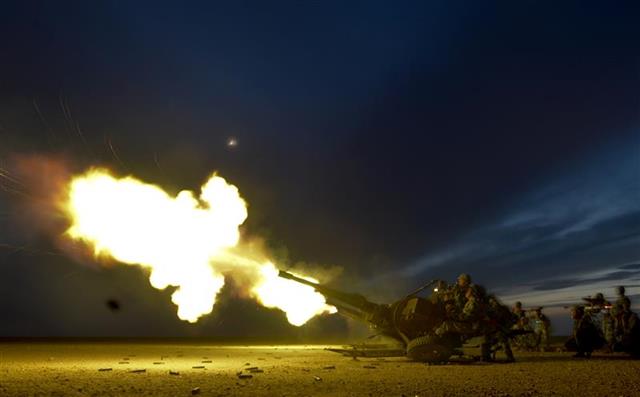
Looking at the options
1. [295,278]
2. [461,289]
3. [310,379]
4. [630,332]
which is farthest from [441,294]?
[310,379]

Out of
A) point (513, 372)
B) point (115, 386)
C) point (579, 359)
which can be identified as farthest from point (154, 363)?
point (579, 359)

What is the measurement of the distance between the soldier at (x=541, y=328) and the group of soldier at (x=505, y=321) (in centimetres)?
351

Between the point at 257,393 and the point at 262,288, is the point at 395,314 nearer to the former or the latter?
the point at 262,288

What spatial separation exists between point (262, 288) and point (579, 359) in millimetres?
16194

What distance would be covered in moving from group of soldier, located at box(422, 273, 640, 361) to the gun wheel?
2.16ft

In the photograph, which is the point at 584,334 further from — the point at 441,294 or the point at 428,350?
the point at 428,350

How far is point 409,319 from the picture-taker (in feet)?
76.8

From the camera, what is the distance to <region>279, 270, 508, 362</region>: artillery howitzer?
2219 cm

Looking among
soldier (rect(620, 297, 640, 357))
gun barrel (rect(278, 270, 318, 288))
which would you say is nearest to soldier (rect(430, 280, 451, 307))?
gun barrel (rect(278, 270, 318, 288))

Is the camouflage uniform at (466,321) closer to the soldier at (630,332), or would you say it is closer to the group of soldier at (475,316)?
the group of soldier at (475,316)

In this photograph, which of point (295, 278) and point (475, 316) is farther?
point (295, 278)

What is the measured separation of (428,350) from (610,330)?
11.2 meters

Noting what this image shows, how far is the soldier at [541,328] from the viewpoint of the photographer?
3178 centimetres

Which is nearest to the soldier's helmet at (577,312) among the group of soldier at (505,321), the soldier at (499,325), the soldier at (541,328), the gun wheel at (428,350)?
the group of soldier at (505,321)
